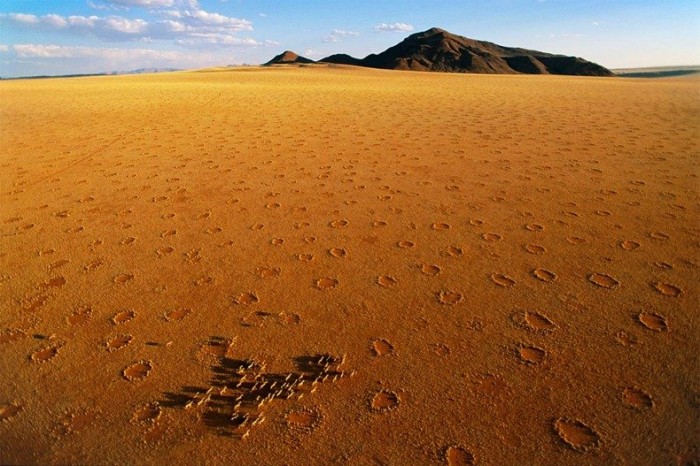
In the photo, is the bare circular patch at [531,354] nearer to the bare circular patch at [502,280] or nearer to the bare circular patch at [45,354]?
the bare circular patch at [502,280]

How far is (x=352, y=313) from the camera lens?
3004 millimetres

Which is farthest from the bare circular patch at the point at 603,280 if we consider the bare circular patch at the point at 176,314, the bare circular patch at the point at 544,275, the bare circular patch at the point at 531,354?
the bare circular patch at the point at 176,314

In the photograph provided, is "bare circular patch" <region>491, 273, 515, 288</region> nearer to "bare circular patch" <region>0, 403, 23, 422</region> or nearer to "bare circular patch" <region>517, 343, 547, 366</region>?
"bare circular patch" <region>517, 343, 547, 366</region>

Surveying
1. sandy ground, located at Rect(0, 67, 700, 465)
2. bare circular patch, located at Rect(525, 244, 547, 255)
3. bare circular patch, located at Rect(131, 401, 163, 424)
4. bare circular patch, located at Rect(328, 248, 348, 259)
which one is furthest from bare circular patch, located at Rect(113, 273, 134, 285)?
bare circular patch, located at Rect(525, 244, 547, 255)

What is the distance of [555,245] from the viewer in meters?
3.90

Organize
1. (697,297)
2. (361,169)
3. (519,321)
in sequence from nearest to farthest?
(519,321) < (697,297) < (361,169)

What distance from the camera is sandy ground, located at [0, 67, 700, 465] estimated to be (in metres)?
2.08

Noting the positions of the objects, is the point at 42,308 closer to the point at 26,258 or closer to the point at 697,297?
Result: the point at 26,258

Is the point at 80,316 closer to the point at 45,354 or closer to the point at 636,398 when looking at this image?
the point at 45,354

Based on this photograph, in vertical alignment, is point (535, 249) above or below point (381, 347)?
above

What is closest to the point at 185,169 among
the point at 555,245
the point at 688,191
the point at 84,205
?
the point at 84,205

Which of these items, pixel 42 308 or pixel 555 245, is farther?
pixel 555 245

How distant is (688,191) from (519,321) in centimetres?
405

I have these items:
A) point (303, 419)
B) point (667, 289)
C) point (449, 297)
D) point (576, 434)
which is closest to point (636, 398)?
point (576, 434)
